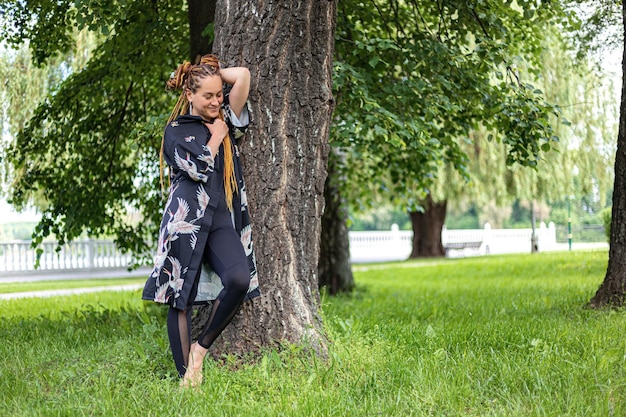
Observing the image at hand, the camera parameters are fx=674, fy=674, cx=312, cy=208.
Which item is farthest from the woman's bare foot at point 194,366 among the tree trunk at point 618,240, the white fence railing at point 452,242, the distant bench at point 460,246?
the white fence railing at point 452,242

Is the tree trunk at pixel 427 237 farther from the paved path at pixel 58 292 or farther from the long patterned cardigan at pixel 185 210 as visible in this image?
the long patterned cardigan at pixel 185 210

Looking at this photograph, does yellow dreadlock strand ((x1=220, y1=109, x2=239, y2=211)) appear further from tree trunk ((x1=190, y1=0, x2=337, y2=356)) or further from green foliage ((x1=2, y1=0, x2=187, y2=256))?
green foliage ((x1=2, y1=0, x2=187, y2=256))

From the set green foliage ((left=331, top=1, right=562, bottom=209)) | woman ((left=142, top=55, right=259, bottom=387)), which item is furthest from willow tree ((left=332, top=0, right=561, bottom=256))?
woman ((left=142, top=55, right=259, bottom=387))

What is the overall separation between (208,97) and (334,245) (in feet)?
21.7

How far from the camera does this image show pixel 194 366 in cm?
362

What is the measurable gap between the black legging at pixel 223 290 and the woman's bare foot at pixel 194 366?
27 millimetres

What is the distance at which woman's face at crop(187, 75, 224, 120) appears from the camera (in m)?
3.71

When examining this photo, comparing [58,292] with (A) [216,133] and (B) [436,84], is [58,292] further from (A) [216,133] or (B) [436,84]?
(A) [216,133]

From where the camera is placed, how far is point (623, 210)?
597cm

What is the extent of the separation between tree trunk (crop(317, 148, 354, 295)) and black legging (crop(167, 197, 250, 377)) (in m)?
6.26

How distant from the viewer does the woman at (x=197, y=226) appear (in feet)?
11.8

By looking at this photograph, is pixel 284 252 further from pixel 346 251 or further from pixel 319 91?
pixel 346 251

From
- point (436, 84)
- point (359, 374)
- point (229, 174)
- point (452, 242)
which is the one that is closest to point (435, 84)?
point (436, 84)

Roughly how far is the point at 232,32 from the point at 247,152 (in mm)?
761
